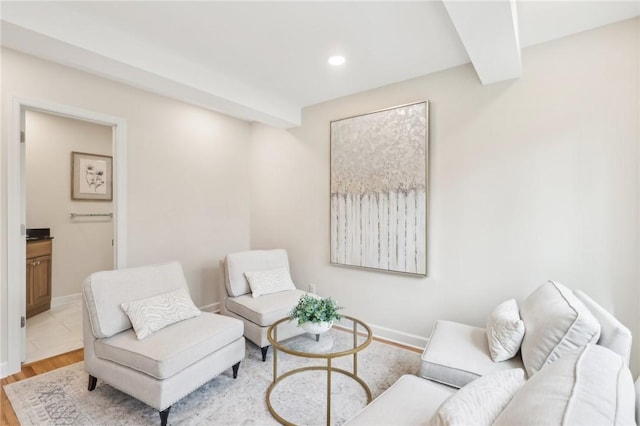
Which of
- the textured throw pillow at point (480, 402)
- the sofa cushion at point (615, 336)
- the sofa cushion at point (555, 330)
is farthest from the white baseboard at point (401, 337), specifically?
the textured throw pillow at point (480, 402)

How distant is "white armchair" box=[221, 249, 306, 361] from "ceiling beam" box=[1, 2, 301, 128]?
1615 mm

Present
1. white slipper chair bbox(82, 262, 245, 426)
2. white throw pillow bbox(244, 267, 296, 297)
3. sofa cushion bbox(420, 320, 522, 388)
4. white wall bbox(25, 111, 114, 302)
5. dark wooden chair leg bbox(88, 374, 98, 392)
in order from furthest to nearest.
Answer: white wall bbox(25, 111, 114, 302), white throw pillow bbox(244, 267, 296, 297), dark wooden chair leg bbox(88, 374, 98, 392), white slipper chair bbox(82, 262, 245, 426), sofa cushion bbox(420, 320, 522, 388)

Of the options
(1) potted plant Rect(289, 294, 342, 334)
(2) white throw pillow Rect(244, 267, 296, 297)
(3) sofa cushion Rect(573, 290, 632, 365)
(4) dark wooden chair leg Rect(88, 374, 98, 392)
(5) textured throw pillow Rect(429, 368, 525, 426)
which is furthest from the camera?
(2) white throw pillow Rect(244, 267, 296, 297)

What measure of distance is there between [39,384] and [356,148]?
10.9ft

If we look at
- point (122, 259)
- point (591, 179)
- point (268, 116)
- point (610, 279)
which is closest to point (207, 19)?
point (268, 116)

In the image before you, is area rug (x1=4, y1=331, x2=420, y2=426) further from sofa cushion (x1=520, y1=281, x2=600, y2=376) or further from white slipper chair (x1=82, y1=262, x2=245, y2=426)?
sofa cushion (x1=520, y1=281, x2=600, y2=376)

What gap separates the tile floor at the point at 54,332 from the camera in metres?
2.85

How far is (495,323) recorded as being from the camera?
1.93 metres

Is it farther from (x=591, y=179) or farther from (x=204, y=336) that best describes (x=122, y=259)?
(x=591, y=179)

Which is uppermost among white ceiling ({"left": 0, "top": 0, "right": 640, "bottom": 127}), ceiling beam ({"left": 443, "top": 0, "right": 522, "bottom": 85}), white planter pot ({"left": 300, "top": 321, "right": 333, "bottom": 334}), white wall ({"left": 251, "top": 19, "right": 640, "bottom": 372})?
white ceiling ({"left": 0, "top": 0, "right": 640, "bottom": 127})

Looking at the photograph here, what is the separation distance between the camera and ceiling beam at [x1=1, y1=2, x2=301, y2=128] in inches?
74.2

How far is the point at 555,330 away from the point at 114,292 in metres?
2.76

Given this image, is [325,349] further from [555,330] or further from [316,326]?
[555,330]

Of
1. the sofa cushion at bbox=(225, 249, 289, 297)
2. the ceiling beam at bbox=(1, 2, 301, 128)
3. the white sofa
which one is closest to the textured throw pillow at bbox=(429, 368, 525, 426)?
the white sofa
